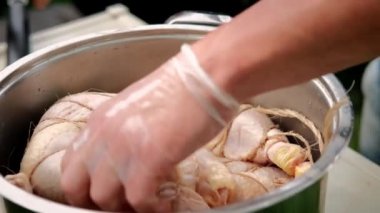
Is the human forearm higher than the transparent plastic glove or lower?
higher

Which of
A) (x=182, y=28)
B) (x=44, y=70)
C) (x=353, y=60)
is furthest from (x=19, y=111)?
(x=353, y=60)

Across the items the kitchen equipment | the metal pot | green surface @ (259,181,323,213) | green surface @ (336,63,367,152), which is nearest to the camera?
green surface @ (259,181,323,213)

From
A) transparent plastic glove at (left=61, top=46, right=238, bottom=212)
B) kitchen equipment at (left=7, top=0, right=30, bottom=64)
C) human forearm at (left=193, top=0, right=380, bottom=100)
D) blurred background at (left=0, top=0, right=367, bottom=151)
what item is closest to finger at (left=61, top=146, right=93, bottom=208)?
transparent plastic glove at (left=61, top=46, right=238, bottom=212)

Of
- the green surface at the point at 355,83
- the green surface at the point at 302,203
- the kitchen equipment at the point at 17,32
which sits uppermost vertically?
the green surface at the point at 302,203

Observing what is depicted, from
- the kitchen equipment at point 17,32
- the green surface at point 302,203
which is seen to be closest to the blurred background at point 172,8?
the kitchen equipment at point 17,32

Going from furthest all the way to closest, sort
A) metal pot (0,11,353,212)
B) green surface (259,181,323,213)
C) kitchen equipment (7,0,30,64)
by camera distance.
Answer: kitchen equipment (7,0,30,64)
metal pot (0,11,353,212)
green surface (259,181,323,213)

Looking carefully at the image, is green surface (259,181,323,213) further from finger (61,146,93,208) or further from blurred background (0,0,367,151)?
blurred background (0,0,367,151)

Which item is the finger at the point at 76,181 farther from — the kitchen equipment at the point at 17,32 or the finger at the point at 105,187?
the kitchen equipment at the point at 17,32
